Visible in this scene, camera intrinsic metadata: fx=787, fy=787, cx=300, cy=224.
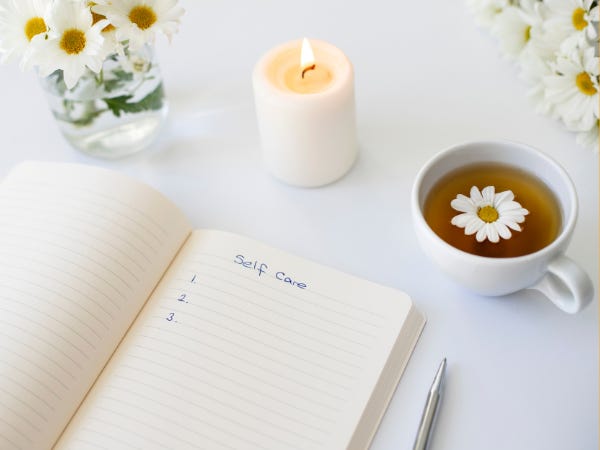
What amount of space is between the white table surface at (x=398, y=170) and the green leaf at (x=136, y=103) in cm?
5

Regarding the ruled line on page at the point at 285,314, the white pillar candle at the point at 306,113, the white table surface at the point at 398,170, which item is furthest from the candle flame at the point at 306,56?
the ruled line on page at the point at 285,314

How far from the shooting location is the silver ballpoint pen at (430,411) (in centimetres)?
58

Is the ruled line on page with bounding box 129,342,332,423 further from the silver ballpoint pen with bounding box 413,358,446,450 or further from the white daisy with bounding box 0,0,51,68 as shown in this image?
the white daisy with bounding box 0,0,51,68

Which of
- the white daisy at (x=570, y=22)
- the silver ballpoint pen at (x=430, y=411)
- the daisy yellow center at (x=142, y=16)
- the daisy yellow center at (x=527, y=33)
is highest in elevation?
the daisy yellow center at (x=527, y=33)

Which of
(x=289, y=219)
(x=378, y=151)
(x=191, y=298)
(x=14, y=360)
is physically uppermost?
(x=378, y=151)

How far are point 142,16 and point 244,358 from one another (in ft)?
0.96

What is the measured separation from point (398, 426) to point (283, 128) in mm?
276

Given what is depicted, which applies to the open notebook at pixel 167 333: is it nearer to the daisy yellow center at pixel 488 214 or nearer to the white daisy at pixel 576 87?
the daisy yellow center at pixel 488 214

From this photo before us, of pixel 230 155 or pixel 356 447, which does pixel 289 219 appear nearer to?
pixel 230 155

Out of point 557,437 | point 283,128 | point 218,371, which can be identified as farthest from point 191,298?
point 557,437

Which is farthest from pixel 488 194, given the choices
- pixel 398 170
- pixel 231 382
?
pixel 231 382

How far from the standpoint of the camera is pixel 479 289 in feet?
2.05

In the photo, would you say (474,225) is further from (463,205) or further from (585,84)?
(585,84)

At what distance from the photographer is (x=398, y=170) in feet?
2.48
